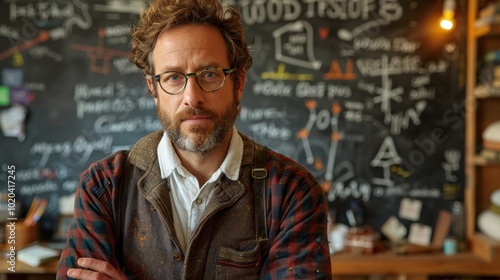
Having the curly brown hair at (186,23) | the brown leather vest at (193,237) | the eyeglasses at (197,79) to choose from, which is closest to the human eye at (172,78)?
the eyeglasses at (197,79)

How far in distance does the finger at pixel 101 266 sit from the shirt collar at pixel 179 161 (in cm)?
30

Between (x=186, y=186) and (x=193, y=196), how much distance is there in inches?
1.6

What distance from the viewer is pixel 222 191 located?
1369mm

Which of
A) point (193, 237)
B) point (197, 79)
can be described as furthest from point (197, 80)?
point (193, 237)

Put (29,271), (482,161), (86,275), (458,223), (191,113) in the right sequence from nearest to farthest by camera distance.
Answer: (86,275) < (191,113) < (29,271) < (482,161) < (458,223)

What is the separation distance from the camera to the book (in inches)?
97.0

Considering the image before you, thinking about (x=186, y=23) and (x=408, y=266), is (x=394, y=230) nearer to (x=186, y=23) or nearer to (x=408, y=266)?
(x=408, y=266)

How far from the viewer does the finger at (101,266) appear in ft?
4.12

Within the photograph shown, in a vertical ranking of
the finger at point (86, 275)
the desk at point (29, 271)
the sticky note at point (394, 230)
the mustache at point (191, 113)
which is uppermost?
the mustache at point (191, 113)

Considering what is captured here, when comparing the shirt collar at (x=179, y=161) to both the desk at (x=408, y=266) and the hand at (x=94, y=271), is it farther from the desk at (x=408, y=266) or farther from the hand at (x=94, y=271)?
the desk at (x=408, y=266)

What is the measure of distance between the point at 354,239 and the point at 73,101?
1.93 metres

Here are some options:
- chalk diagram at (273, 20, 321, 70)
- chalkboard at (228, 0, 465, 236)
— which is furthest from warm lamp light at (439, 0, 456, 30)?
chalk diagram at (273, 20, 321, 70)

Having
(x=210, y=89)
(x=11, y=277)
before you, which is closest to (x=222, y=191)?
(x=210, y=89)

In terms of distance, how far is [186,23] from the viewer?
1406 millimetres
